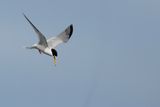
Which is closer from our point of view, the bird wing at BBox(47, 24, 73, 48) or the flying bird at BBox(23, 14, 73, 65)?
the flying bird at BBox(23, 14, 73, 65)

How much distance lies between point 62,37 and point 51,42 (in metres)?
1.29

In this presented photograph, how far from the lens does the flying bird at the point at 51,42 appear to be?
82562mm

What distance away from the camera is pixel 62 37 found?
3354 inches

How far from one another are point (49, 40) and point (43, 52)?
1855 mm

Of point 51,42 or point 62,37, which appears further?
point 62,37

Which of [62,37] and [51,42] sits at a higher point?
[62,37]

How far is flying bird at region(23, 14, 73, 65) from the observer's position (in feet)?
271

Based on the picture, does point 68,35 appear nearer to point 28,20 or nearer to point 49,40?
point 49,40

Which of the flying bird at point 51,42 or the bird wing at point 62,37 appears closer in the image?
the flying bird at point 51,42

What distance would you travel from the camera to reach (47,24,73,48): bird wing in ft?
277

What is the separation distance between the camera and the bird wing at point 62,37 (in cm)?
8438

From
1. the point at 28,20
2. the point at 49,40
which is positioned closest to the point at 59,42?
the point at 49,40

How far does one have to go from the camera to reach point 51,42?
276 ft

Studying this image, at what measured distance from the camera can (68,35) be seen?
85.2m
